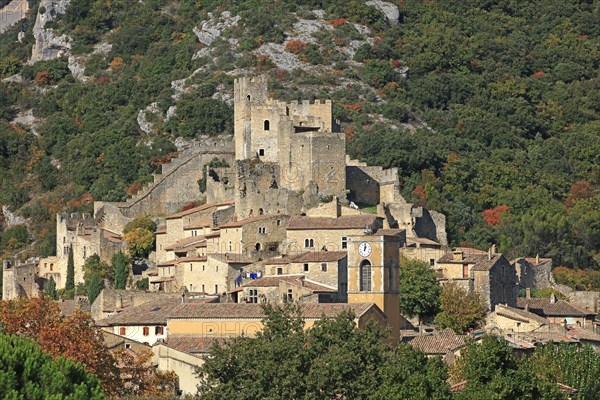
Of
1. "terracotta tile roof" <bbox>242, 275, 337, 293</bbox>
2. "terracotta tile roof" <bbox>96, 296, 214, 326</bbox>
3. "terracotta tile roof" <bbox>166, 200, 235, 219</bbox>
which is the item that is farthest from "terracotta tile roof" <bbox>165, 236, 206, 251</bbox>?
"terracotta tile roof" <bbox>242, 275, 337, 293</bbox>

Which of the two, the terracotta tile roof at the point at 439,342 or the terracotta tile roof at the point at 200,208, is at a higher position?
the terracotta tile roof at the point at 200,208

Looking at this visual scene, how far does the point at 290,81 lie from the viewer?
456 ft

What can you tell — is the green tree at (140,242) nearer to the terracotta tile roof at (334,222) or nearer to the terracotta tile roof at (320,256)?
the terracotta tile roof at (334,222)

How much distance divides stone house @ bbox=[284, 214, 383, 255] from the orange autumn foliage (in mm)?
16542

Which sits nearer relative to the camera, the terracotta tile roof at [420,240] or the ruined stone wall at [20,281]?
the terracotta tile roof at [420,240]

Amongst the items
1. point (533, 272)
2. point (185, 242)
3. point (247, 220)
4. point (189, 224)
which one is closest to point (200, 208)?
point (189, 224)

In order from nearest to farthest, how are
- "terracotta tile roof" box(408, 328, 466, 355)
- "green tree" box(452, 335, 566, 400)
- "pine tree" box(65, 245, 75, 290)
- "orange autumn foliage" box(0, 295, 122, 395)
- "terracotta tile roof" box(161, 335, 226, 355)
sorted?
1. "green tree" box(452, 335, 566, 400)
2. "orange autumn foliage" box(0, 295, 122, 395)
3. "terracotta tile roof" box(161, 335, 226, 355)
4. "terracotta tile roof" box(408, 328, 466, 355)
5. "pine tree" box(65, 245, 75, 290)

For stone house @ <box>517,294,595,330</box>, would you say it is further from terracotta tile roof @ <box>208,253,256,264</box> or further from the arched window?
terracotta tile roof @ <box>208,253,256,264</box>

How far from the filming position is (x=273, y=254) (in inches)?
3718

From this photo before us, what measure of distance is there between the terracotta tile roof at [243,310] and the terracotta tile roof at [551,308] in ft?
50.9

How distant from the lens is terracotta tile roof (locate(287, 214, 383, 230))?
93375 mm

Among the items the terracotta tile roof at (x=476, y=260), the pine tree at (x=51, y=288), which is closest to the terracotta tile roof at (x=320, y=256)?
the terracotta tile roof at (x=476, y=260)

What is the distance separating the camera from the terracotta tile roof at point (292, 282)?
288 feet

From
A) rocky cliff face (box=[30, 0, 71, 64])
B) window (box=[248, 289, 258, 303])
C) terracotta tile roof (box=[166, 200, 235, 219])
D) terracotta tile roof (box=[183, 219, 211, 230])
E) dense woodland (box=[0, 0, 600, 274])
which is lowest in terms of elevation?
window (box=[248, 289, 258, 303])
